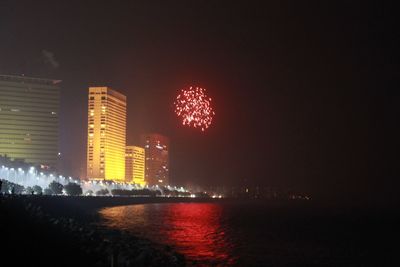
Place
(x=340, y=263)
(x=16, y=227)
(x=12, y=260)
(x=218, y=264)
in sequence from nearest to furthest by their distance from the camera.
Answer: (x=12, y=260), (x=16, y=227), (x=218, y=264), (x=340, y=263)

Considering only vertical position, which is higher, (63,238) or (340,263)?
(63,238)

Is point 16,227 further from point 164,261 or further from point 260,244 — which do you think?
point 260,244

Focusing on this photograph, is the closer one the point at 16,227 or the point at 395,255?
the point at 16,227

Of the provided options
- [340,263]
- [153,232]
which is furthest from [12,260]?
[153,232]

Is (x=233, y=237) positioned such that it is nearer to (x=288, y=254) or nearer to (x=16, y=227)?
(x=288, y=254)

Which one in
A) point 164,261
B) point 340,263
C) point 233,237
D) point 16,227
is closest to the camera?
point 16,227

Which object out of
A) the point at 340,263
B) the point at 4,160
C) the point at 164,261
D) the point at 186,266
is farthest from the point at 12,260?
the point at 4,160

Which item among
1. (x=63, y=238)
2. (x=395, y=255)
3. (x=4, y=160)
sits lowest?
(x=395, y=255)

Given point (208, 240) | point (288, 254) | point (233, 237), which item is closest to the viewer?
point (288, 254)

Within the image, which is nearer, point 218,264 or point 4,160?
point 218,264
